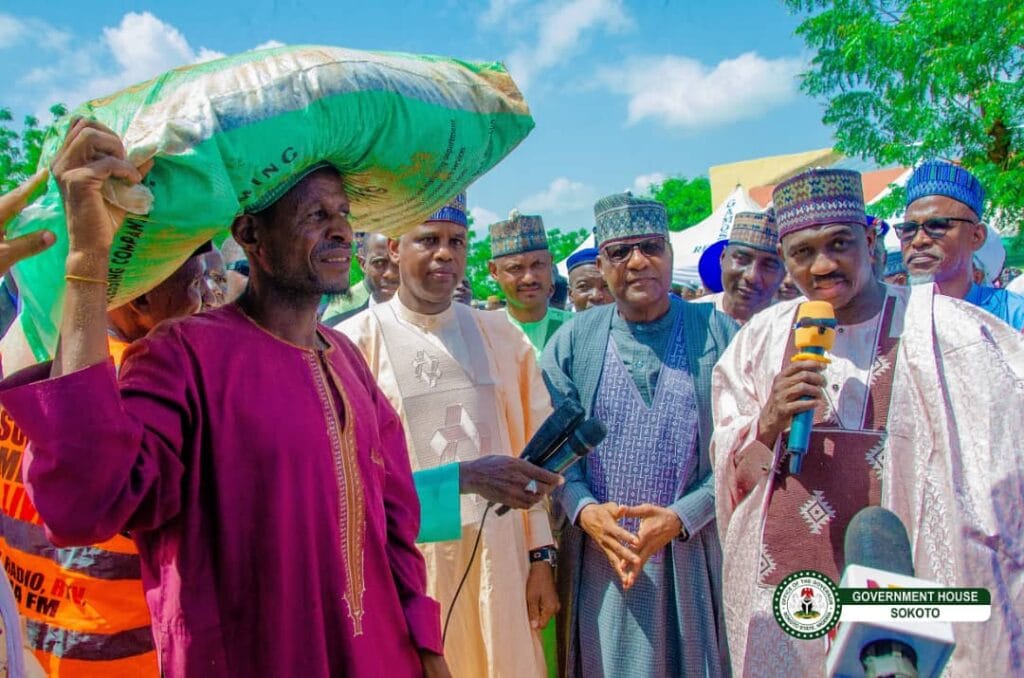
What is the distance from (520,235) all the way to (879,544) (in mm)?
4691

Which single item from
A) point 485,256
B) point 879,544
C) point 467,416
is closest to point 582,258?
point 467,416

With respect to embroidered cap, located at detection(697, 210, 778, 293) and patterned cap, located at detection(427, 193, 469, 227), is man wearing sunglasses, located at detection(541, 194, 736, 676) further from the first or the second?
embroidered cap, located at detection(697, 210, 778, 293)

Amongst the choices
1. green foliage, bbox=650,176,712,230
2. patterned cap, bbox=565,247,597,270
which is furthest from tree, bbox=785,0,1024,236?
green foliage, bbox=650,176,712,230

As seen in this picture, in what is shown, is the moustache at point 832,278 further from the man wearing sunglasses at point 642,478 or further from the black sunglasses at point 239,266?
the black sunglasses at point 239,266

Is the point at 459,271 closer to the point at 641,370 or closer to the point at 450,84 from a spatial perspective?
the point at 641,370

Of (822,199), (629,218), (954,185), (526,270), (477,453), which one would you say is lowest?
(477,453)

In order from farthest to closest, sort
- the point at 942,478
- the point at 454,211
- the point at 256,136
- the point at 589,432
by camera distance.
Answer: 1. the point at 454,211
2. the point at 589,432
3. the point at 942,478
4. the point at 256,136

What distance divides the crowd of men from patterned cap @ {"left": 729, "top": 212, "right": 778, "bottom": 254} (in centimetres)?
108

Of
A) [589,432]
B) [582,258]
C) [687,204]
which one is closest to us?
[589,432]

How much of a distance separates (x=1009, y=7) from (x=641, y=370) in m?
11.1

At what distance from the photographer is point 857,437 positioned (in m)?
2.70

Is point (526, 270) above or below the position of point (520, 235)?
below

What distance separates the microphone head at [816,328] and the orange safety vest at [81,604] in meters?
2.02

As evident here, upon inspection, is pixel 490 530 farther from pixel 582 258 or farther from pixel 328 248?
pixel 582 258
